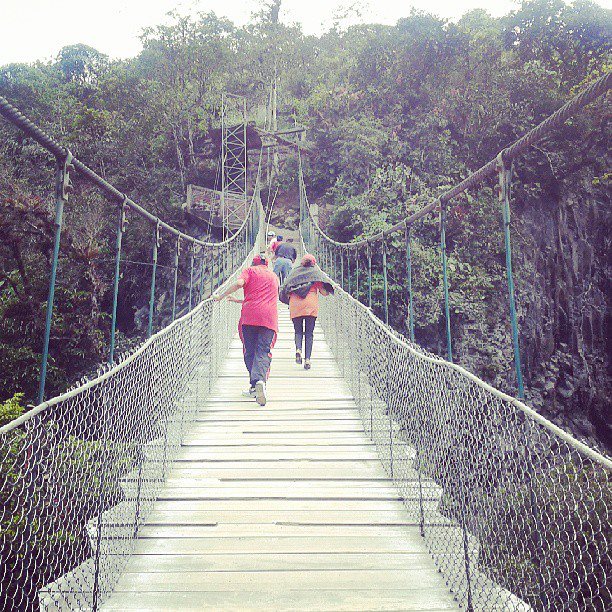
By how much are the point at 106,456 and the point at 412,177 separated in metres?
9.02

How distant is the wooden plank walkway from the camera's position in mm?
1498

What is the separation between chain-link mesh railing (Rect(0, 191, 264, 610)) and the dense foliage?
18.6 ft

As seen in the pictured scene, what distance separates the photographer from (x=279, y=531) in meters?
1.83

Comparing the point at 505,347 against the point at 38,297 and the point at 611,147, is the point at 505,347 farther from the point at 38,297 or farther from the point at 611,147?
the point at 38,297

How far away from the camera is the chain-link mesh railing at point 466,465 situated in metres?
1.42

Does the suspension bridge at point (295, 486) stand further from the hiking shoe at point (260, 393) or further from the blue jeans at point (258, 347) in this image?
the blue jeans at point (258, 347)

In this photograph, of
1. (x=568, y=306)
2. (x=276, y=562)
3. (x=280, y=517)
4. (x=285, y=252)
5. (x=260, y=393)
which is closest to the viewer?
(x=276, y=562)

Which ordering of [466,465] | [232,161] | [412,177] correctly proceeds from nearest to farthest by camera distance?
1. [466,465]
2. [412,177]
3. [232,161]

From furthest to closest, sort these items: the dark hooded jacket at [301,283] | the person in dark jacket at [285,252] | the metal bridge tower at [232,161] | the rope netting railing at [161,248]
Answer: the metal bridge tower at [232,161], the person in dark jacket at [285,252], the dark hooded jacket at [301,283], the rope netting railing at [161,248]

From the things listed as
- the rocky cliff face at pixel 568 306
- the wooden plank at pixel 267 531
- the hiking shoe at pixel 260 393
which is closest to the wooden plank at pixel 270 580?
the wooden plank at pixel 267 531

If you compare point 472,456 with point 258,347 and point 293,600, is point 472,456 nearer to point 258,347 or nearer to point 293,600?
point 293,600

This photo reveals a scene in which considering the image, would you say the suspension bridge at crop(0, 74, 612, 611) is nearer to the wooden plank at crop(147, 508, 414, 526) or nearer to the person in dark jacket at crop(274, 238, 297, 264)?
the wooden plank at crop(147, 508, 414, 526)

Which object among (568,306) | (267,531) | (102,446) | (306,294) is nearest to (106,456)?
(102,446)

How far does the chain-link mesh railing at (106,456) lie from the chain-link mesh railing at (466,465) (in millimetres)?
970
